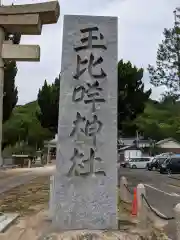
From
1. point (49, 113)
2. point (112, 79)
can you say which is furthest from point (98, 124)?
point (49, 113)

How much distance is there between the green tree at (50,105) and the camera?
40.7 meters

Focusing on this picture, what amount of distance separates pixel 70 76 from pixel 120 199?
283 inches

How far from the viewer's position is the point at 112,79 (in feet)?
21.2

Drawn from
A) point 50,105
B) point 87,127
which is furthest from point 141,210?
point 50,105

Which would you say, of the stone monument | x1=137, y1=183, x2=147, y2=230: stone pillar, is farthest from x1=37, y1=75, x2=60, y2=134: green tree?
the stone monument

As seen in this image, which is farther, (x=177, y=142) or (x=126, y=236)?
(x=177, y=142)

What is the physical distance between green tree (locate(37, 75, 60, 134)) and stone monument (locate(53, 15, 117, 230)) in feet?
109

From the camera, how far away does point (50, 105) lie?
40906 mm

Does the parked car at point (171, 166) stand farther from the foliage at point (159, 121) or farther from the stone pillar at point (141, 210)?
the foliage at point (159, 121)

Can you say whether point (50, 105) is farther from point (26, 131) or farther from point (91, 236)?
point (91, 236)

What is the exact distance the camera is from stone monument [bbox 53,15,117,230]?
605cm

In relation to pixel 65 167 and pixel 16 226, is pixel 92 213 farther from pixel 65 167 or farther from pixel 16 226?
pixel 16 226

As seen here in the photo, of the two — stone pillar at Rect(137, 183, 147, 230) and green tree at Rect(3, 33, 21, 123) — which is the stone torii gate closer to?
stone pillar at Rect(137, 183, 147, 230)

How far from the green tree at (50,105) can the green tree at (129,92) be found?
7748mm
